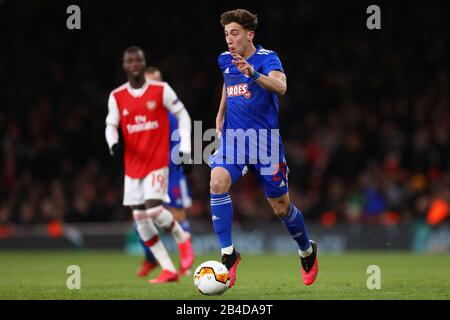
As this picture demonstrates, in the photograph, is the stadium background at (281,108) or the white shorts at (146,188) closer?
the white shorts at (146,188)

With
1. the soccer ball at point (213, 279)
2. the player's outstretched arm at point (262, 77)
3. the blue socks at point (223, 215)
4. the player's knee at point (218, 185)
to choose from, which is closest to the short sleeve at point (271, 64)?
the player's outstretched arm at point (262, 77)

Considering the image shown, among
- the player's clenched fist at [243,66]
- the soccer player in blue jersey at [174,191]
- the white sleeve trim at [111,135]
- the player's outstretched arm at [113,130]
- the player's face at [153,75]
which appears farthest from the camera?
the soccer player in blue jersey at [174,191]

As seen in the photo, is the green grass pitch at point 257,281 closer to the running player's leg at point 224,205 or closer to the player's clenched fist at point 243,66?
the running player's leg at point 224,205

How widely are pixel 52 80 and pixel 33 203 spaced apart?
3.87m

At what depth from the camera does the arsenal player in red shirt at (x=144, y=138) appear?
9734mm

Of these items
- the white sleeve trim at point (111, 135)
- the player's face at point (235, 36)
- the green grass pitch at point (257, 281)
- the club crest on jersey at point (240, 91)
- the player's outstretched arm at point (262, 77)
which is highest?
the player's face at point (235, 36)

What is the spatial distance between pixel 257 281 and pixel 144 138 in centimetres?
198

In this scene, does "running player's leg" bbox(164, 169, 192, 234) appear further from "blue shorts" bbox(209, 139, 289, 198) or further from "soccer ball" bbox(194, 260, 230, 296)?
"soccer ball" bbox(194, 260, 230, 296)

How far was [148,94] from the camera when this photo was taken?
9.87 metres

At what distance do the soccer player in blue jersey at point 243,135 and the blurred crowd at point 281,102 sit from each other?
31.9ft

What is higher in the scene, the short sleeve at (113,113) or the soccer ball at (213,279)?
the short sleeve at (113,113)

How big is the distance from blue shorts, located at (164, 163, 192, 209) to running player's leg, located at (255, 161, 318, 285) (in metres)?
3.27

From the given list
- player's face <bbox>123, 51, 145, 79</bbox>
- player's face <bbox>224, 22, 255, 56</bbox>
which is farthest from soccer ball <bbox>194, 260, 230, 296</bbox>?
player's face <bbox>123, 51, 145, 79</bbox>

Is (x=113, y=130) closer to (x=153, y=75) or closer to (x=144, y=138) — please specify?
(x=144, y=138)
